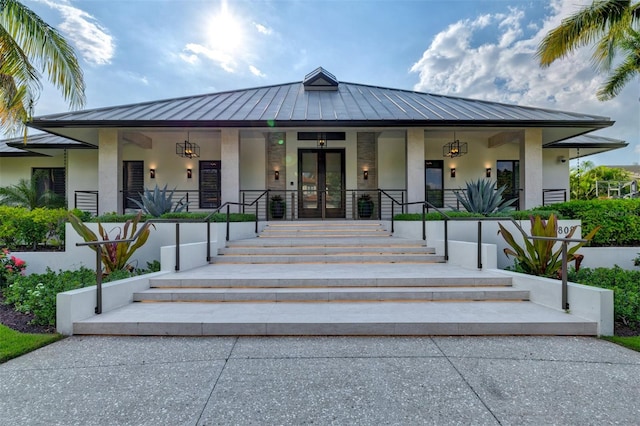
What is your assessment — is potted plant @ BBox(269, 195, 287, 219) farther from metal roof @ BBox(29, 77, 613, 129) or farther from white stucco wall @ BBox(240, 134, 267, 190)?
metal roof @ BBox(29, 77, 613, 129)

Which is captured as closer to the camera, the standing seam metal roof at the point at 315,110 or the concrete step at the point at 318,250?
the concrete step at the point at 318,250

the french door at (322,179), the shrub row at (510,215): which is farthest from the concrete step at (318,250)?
the french door at (322,179)

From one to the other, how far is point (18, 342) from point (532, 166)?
13.5 m

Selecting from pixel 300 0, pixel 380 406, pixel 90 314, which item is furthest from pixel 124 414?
pixel 300 0

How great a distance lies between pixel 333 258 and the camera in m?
6.86

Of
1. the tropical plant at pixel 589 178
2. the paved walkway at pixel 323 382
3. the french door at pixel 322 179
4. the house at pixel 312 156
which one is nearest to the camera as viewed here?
the paved walkway at pixel 323 382

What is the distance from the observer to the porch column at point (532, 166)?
403 inches

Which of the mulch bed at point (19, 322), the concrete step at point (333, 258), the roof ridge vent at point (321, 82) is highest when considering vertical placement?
the roof ridge vent at point (321, 82)

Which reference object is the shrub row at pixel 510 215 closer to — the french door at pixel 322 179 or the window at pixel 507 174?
the french door at pixel 322 179

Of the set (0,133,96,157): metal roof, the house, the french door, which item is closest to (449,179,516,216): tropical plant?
the house

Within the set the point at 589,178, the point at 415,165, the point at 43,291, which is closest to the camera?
the point at 43,291

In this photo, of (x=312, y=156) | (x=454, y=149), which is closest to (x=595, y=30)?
(x=454, y=149)

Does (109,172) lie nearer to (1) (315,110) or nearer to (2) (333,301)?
(1) (315,110)

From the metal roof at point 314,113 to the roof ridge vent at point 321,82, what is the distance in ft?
3.04
